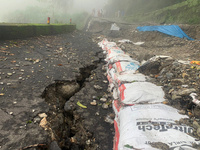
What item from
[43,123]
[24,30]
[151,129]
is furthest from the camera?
[24,30]

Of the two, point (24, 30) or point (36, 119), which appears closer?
point (36, 119)

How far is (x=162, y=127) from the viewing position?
122 centimetres

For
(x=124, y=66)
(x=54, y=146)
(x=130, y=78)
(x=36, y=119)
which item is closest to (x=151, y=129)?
(x=54, y=146)

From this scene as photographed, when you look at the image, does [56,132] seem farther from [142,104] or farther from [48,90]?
[142,104]

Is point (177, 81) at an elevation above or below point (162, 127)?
above

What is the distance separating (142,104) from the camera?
1.57 meters

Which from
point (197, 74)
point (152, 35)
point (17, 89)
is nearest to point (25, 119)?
point (17, 89)

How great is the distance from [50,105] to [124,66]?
1.64 meters

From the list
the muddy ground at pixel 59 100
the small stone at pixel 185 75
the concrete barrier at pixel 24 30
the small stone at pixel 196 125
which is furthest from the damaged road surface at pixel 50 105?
the small stone at pixel 185 75

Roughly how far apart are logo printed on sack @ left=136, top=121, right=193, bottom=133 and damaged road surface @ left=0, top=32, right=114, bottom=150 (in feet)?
1.59

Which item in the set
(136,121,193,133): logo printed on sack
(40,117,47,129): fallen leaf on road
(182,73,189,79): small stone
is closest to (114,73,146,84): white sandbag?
(182,73,189,79): small stone

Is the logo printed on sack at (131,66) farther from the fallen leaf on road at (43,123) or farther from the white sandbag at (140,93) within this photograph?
the fallen leaf on road at (43,123)

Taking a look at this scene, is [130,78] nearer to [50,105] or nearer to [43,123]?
[50,105]

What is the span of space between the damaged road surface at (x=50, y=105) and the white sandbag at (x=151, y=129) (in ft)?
1.21
